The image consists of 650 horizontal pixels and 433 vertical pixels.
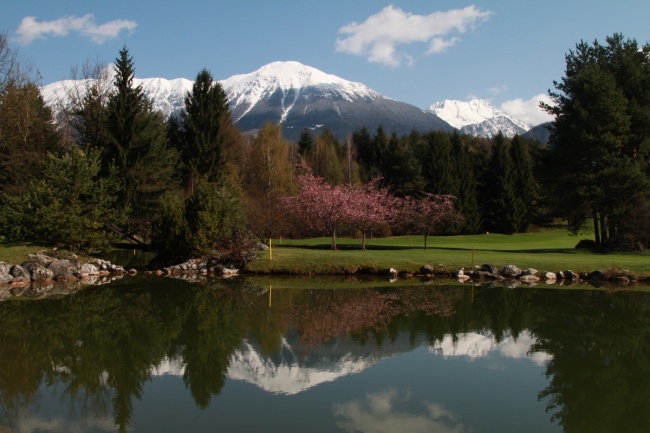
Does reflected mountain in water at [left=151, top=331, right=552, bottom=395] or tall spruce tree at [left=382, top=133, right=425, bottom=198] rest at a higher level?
tall spruce tree at [left=382, top=133, right=425, bottom=198]

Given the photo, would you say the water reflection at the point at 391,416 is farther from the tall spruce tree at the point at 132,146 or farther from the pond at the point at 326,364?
the tall spruce tree at the point at 132,146

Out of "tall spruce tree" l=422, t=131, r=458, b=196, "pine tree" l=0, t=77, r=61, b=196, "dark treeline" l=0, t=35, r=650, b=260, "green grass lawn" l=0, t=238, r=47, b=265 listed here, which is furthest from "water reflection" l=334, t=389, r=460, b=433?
"tall spruce tree" l=422, t=131, r=458, b=196

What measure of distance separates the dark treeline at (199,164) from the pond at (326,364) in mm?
9379

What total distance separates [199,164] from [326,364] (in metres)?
34.0

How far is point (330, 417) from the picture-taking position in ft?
24.2

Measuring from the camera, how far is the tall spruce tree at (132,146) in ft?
108

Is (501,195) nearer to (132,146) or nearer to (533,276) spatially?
(533,276)

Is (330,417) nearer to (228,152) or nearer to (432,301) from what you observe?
(432,301)

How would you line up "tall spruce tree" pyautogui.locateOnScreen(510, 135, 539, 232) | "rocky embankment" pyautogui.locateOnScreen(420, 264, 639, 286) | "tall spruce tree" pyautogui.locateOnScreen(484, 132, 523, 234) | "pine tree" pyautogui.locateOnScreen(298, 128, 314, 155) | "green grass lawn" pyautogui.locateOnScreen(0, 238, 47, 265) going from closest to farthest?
"rocky embankment" pyautogui.locateOnScreen(420, 264, 639, 286) → "green grass lawn" pyautogui.locateOnScreen(0, 238, 47, 265) → "tall spruce tree" pyautogui.locateOnScreen(484, 132, 523, 234) → "tall spruce tree" pyautogui.locateOnScreen(510, 135, 539, 232) → "pine tree" pyautogui.locateOnScreen(298, 128, 314, 155)

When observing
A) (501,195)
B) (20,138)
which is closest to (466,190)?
(501,195)

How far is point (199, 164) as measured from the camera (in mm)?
41844

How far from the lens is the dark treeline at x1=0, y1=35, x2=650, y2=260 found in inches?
1014

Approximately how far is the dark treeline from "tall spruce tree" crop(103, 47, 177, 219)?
0.07m

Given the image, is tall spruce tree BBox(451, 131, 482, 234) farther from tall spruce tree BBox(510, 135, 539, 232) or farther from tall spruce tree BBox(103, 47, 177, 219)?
A: tall spruce tree BBox(103, 47, 177, 219)
